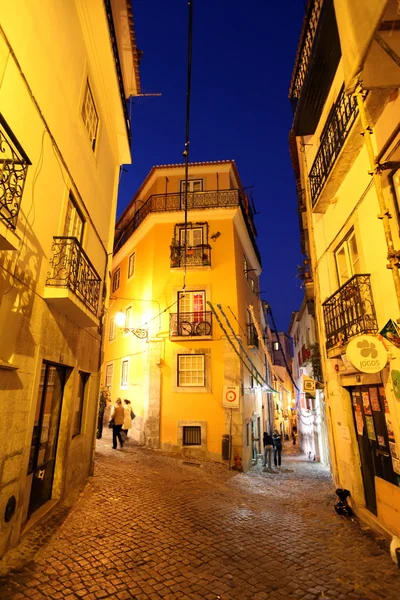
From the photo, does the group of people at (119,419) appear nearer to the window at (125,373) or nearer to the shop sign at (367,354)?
the window at (125,373)

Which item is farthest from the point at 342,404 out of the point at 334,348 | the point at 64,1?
the point at 64,1

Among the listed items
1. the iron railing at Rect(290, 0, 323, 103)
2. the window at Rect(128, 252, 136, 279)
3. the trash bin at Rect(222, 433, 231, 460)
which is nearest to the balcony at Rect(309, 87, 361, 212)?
the iron railing at Rect(290, 0, 323, 103)

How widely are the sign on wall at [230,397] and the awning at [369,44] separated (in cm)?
1051

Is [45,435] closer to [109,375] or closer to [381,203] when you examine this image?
[381,203]

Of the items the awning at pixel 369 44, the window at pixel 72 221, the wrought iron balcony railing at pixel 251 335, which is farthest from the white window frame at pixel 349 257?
the wrought iron balcony railing at pixel 251 335

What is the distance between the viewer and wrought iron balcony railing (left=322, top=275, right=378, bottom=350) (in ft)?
20.8

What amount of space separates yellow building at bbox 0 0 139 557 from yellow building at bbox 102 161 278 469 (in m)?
6.09

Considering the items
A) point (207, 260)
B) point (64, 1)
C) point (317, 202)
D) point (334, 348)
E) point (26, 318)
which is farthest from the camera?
point (207, 260)

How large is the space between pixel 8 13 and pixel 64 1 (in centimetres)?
270

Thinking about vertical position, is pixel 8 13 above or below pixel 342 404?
above

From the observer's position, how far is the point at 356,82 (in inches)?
206

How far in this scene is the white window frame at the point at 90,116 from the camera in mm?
7629

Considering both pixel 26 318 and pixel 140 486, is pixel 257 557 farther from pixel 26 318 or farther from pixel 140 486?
pixel 26 318

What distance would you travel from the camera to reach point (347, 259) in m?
7.96
